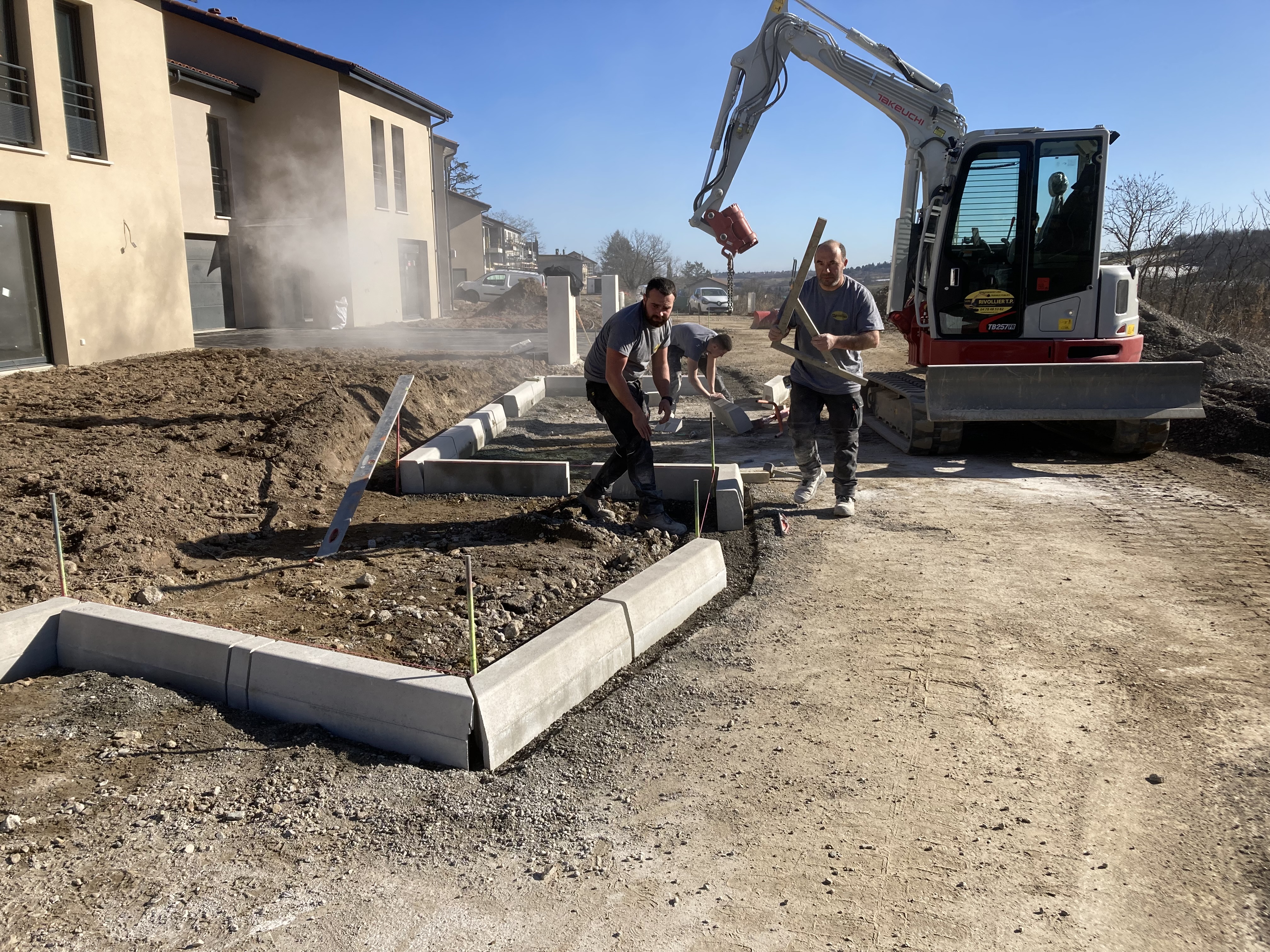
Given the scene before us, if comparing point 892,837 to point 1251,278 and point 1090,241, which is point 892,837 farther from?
point 1251,278

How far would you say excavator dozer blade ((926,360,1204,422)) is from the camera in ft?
25.8

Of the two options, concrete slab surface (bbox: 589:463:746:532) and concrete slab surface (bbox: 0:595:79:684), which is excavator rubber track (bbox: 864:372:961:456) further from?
concrete slab surface (bbox: 0:595:79:684)

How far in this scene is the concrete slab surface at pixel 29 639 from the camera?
12.8 ft

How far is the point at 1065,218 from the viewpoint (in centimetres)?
820

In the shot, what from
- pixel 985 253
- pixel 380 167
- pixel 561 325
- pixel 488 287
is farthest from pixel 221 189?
pixel 985 253

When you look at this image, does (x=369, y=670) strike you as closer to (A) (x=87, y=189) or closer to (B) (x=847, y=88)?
(B) (x=847, y=88)

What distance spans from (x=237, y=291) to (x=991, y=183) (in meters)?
19.3

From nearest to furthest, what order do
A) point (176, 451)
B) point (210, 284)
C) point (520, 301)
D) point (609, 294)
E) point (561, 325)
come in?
1. point (176, 451)
2. point (561, 325)
3. point (609, 294)
4. point (210, 284)
5. point (520, 301)

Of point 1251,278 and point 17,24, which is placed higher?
point 17,24

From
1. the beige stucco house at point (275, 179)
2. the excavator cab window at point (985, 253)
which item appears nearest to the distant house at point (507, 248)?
the beige stucco house at point (275, 179)

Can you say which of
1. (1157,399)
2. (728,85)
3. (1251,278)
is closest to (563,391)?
(728,85)

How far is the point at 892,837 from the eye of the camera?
2824 mm

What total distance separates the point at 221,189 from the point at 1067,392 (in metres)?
20.5

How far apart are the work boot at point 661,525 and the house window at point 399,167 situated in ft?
75.7
